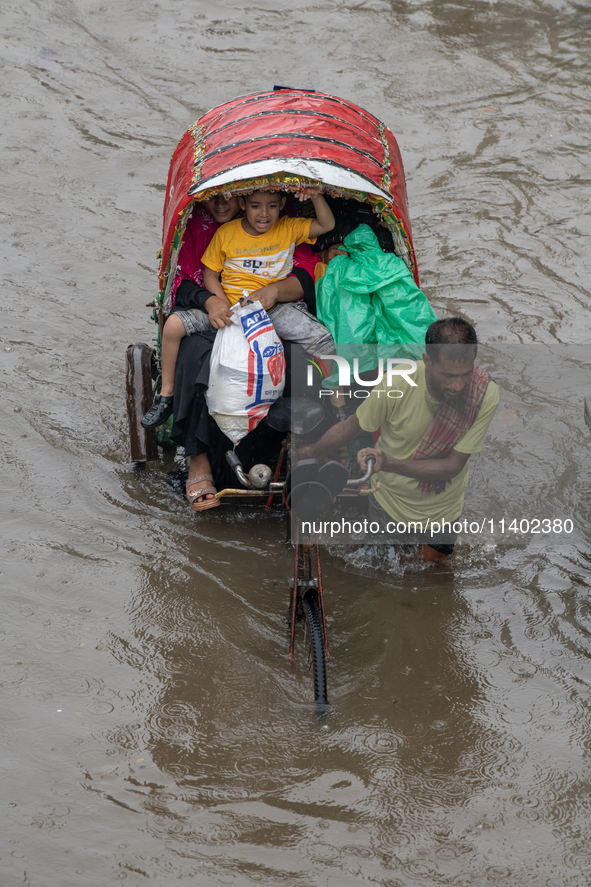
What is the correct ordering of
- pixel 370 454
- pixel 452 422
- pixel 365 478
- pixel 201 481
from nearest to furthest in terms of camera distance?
pixel 365 478 < pixel 370 454 < pixel 452 422 < pixel 201 481

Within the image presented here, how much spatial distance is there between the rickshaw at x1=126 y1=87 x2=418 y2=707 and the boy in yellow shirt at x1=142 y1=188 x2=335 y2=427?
21 centimetres

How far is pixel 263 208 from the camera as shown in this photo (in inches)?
176

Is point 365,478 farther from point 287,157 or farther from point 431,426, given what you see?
point 287,157

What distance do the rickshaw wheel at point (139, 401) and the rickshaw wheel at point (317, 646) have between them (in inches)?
71.3

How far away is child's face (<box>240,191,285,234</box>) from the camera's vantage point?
14.6ft

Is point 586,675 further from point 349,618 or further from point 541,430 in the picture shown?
point 541,430

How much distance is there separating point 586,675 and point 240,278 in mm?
2710

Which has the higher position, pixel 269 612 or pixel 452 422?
pixel 452 422

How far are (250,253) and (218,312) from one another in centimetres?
44

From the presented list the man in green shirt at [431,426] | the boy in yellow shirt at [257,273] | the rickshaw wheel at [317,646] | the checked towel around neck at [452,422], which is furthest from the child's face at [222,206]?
the rickshaw wheel at [317,646]

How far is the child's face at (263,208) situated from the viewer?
4.44 metres

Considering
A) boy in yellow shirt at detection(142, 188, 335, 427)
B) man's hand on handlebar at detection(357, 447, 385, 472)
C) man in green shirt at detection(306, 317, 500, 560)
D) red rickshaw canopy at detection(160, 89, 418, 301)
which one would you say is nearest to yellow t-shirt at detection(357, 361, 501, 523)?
man in green shirt at detection(306, 317, 500, 560)

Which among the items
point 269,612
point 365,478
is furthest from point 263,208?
point 269,612

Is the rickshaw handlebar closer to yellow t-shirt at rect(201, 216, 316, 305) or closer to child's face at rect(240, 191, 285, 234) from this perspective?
yellow t-shirt at rect(201, 216, 316, 305)
